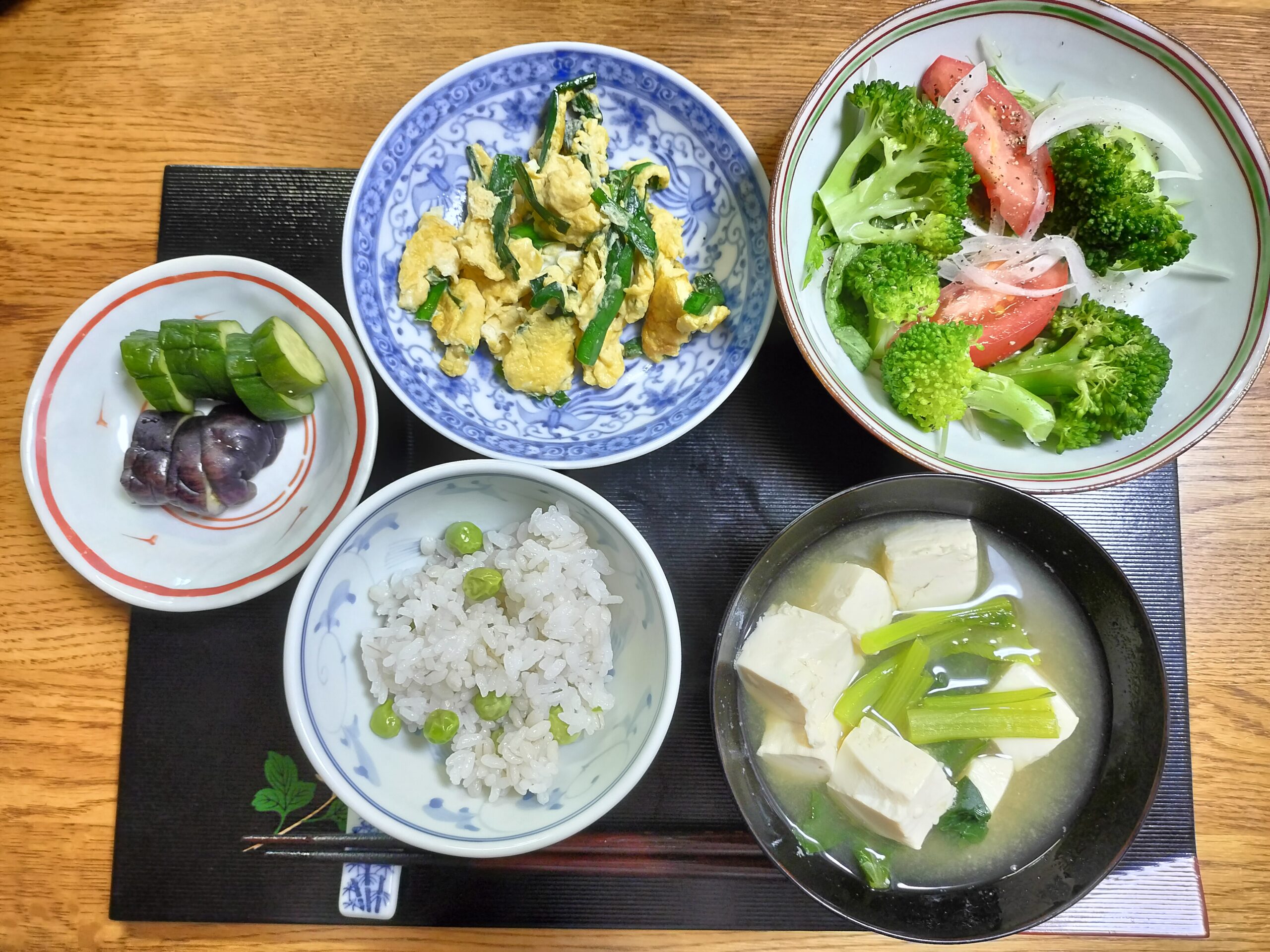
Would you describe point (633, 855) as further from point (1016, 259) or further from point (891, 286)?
point (1016, 259)

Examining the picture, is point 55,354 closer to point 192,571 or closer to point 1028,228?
point 192,571

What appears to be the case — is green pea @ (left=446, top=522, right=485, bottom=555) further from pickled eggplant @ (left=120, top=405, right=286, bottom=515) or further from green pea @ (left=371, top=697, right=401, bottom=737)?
pickled eggplant @ (left=120, top=405, right=286, bottom=515)

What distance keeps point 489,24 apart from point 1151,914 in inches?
114

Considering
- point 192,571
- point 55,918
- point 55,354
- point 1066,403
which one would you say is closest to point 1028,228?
point 1066,403

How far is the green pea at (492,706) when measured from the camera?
168cm

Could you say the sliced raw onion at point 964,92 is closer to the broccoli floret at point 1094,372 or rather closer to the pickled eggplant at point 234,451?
the broccoli floret at point 1094,372

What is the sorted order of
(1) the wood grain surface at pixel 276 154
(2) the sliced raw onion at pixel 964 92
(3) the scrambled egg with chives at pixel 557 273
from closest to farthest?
1. (2) the sliced raw onion at pixel 964 92
2. (3) the scrambled egg with chives at pixel 557 273
3. (1) the wood grain surface at pixel 276 154

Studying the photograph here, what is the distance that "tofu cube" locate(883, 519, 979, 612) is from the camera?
1751 mm

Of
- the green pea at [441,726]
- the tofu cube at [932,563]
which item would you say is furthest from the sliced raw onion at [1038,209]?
the green pea at [441,726]

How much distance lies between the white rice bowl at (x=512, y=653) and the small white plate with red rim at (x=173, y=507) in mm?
304

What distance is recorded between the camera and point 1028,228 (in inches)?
70.9

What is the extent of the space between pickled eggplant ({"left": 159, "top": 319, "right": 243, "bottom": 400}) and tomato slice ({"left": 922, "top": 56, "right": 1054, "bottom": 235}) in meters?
1.77

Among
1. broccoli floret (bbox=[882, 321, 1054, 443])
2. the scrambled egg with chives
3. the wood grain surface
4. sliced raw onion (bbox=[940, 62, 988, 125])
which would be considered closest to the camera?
broccoli floret (bbox=[882, 321, 1054, 443])

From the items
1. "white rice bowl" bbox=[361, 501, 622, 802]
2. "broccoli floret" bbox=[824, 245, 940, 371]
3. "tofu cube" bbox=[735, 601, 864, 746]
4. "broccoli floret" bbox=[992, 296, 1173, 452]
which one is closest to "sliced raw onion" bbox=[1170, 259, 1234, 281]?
"broccoli floret" bbox=[992, 296, 1173, 452]
